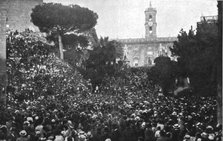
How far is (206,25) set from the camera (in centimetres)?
3675

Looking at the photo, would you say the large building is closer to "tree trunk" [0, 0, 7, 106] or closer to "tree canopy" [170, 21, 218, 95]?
"tree canopy" [170, 21, 218, 95]

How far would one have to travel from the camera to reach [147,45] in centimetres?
8781

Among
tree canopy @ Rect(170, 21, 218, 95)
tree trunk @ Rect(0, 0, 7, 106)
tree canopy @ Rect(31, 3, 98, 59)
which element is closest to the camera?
tree trunk @ Rect(0, 0, 7, 106)

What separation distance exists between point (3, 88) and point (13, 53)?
4.74 meters

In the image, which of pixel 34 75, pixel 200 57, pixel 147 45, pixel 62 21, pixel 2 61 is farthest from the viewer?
pixel 147 45

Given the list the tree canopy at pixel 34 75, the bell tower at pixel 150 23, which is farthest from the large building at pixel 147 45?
the tree canopy at pixel 34 75

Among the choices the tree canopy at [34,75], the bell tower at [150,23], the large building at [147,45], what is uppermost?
the bell tower at [150,23]

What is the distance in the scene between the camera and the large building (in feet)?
284

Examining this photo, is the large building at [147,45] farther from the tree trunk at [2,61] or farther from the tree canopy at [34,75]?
the tree trunk at [2,61]

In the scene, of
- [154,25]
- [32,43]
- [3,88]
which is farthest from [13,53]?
[154,25]

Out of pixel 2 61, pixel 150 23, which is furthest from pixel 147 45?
pixel 2 61

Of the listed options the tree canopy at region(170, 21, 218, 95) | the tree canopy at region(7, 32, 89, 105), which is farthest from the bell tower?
the tree canopy at region(7, 32, 89, 105)

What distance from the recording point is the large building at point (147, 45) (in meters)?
86.5

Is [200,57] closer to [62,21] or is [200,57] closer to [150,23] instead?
[62,21]
